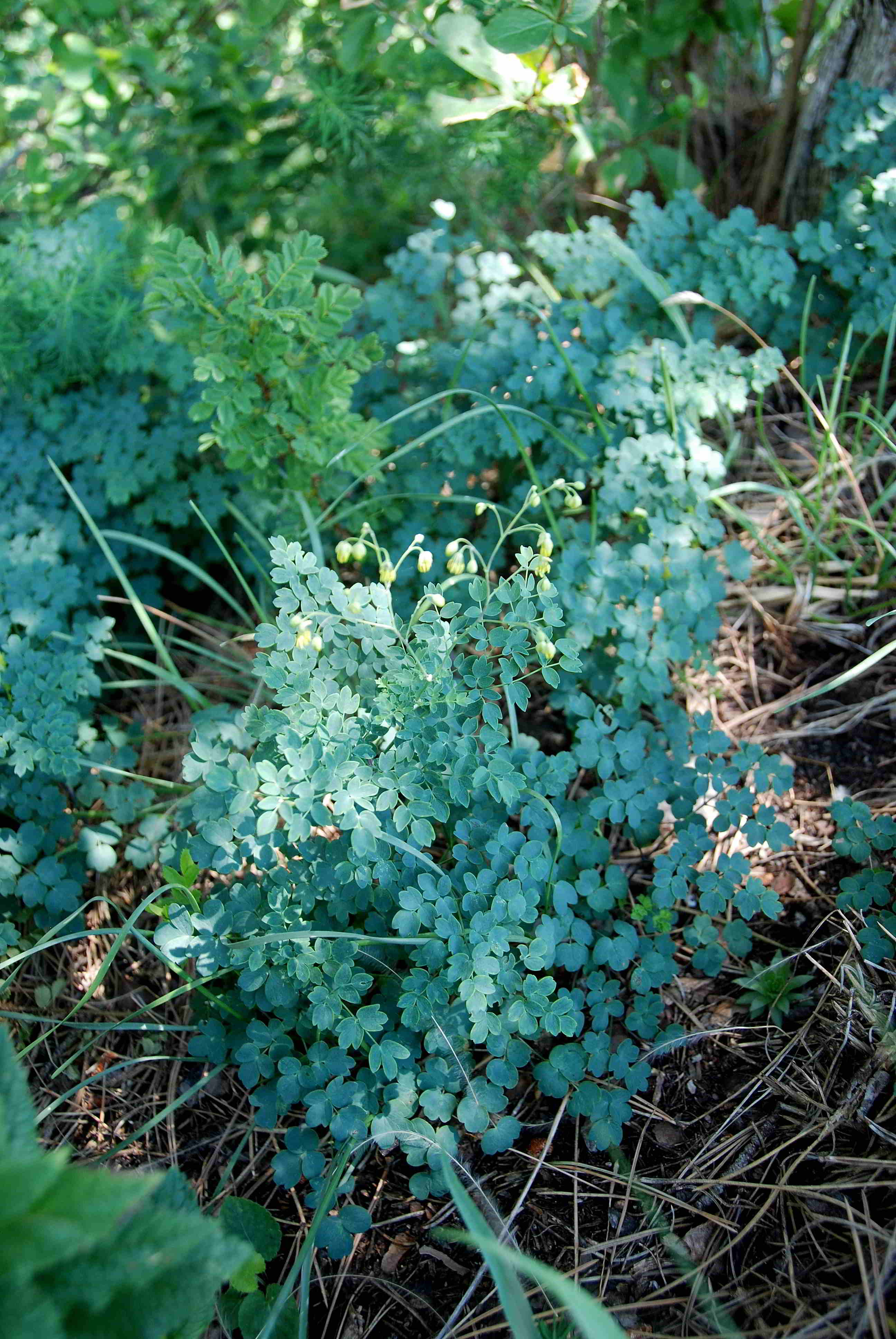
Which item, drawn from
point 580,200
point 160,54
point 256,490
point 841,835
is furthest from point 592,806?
point 160,54

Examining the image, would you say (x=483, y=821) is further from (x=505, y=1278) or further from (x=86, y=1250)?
(x=86, y=1250)

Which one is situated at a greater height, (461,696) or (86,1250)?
(461,696)

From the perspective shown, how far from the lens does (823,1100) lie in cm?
162

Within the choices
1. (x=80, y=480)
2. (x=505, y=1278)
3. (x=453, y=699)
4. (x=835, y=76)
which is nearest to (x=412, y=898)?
(x=453, y=699)

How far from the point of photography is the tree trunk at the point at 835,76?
2.62 m

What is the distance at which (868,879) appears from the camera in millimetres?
1810

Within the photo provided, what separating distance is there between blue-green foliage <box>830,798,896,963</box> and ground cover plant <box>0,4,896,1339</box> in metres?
0.01

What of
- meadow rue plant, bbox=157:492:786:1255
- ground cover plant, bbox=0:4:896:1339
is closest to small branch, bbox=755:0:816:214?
ground cover plant, bbox=0:4:896:1339

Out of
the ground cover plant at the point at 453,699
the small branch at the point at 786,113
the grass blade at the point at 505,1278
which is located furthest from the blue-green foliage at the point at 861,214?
the grass blade at the point at 505,1278

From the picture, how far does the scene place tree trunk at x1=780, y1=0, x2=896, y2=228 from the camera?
262 cm

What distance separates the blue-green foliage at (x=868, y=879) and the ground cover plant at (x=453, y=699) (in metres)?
0.01

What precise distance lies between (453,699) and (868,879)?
3.07ft

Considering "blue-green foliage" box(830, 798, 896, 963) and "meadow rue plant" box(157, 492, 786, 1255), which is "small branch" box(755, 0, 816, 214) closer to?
"meadow rue plant" box(157, 492, 786, 1255)

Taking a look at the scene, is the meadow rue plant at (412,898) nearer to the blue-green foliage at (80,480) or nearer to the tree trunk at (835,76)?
the blue-green foliage at (80,480)
